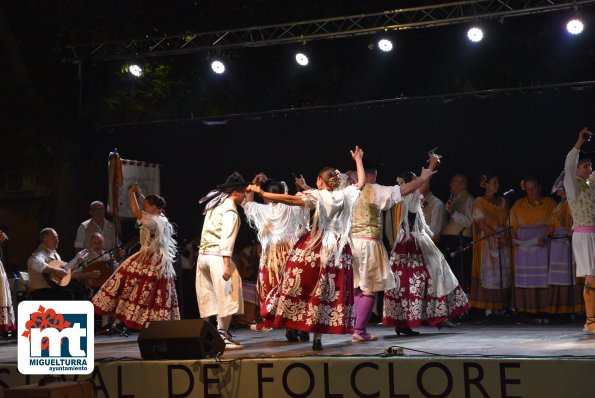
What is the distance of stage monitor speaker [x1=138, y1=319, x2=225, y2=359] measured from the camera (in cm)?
660

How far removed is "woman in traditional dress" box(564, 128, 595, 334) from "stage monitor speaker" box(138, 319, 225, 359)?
3399mm

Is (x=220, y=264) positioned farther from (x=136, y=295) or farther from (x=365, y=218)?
(x=136, y=295)

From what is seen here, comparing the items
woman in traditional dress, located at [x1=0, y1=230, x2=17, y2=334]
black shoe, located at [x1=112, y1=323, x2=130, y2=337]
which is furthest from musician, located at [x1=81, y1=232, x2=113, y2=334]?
woman in traditional dress, located at [x1=0, y1=230, x2=17, y2=334]

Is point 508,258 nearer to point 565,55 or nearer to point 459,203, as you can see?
point 459,203

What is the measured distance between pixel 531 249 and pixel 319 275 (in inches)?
158

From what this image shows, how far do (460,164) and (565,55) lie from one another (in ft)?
7.29

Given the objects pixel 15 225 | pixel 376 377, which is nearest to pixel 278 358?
pixel 376 377

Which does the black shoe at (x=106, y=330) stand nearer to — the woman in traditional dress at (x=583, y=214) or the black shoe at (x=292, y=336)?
the black shoe at (x=292, y=336)

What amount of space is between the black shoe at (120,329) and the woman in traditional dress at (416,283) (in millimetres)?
3062

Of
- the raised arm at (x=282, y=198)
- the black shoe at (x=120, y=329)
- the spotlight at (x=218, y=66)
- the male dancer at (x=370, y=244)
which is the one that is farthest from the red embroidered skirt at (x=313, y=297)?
the spotlight at (x=218, y=66)

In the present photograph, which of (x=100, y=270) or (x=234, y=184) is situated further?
(x=100, y=270)

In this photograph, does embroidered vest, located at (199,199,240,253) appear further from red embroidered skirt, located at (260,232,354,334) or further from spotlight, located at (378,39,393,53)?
spotlight, located at (378,39,393,53)

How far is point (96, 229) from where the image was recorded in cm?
1212

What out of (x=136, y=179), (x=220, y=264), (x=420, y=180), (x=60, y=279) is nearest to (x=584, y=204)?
(x=420, y=180)
